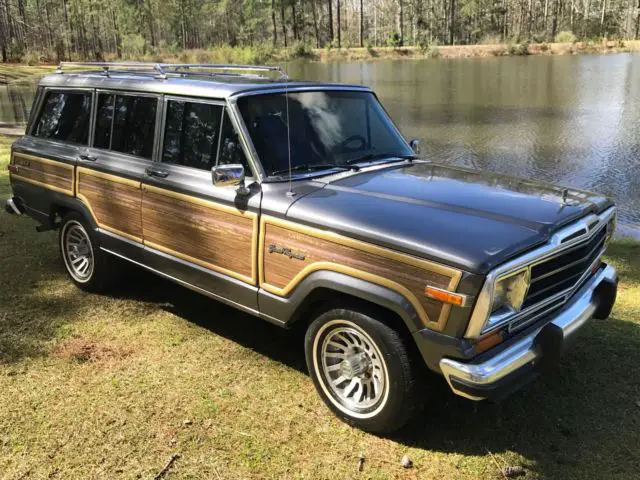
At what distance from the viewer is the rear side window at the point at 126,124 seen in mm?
4742

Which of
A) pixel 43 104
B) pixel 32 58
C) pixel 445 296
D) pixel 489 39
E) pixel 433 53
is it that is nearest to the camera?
pixel 445 296

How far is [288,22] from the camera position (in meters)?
97.9

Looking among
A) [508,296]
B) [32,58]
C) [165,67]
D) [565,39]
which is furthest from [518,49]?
[508,296]

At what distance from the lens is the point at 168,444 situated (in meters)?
3.44

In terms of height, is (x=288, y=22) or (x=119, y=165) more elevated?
(x=288, y=22)

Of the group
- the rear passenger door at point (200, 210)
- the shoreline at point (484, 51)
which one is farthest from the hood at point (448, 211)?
the shoreline at point (484, 51)

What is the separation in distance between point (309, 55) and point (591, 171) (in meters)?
→ 62.0

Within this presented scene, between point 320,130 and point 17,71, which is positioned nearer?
point 320,130

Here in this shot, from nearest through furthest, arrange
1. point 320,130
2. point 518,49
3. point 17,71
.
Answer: point 320,130 → point 17,71 → point 518,49

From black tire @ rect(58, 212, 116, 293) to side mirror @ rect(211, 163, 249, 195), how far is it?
2.06 meters

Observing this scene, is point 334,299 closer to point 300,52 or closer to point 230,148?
point 230,148

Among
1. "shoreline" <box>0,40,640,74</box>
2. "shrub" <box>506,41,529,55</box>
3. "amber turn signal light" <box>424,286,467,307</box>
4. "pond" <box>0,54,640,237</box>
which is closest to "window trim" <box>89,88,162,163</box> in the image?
"amber turn signal light" <box>424,286,467,307</box>

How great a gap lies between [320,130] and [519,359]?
2.23 metres

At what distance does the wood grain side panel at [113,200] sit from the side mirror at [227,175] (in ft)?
4.05
